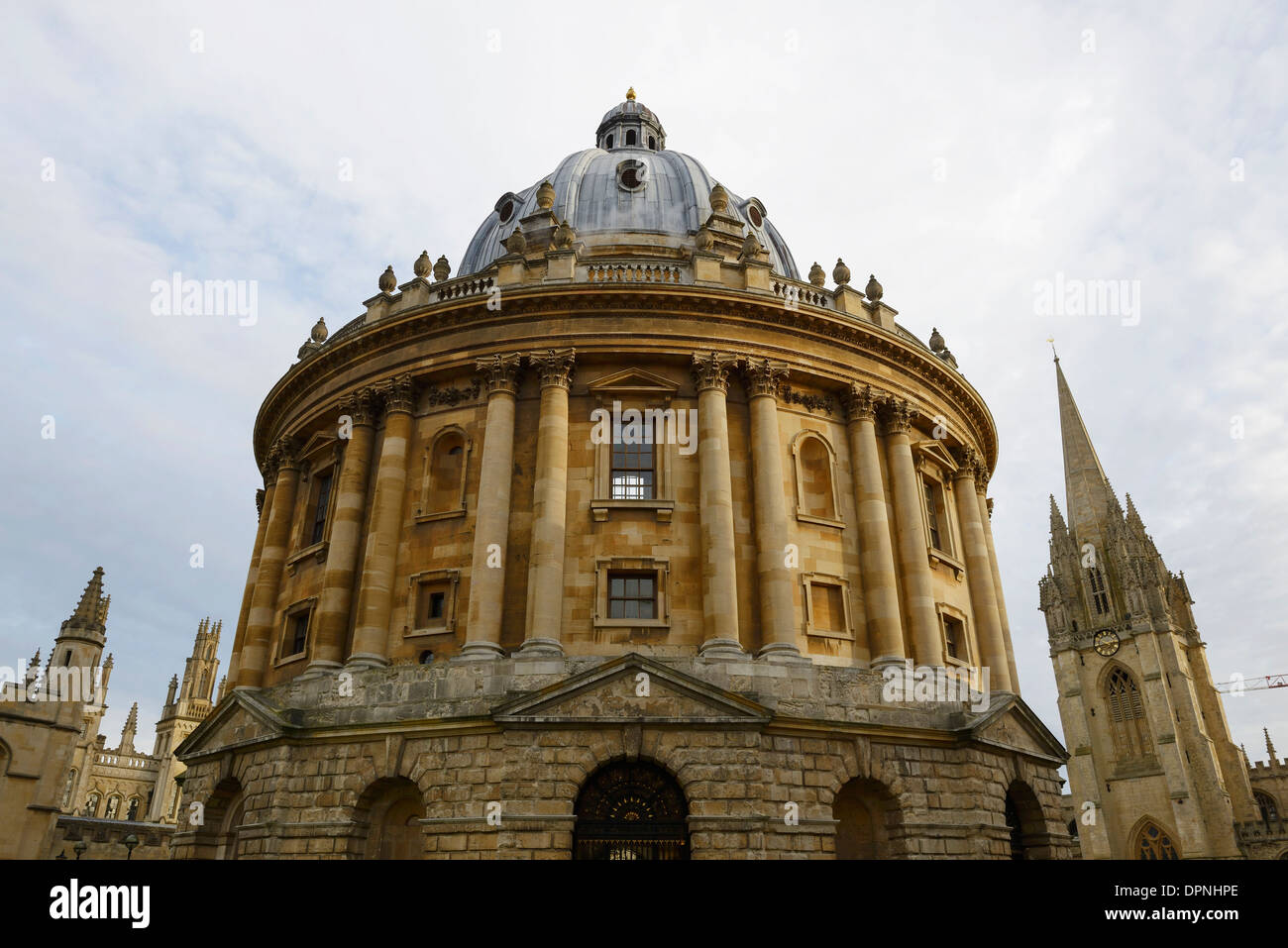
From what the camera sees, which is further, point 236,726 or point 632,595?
point 236,726

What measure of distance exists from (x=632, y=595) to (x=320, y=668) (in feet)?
28.7

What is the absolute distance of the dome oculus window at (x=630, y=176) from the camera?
36594mm

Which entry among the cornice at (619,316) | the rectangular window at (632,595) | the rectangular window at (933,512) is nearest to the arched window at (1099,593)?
the rectangular window at (933,512)

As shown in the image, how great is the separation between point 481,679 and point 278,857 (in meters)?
6.13

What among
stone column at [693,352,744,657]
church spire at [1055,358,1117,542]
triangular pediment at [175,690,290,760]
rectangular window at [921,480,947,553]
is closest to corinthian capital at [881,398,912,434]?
rectangular window at [921,480,947,553]

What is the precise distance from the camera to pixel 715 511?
22.6 m

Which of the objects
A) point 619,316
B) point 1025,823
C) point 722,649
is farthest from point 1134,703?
point 619,316

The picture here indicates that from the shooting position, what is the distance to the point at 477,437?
24.8m

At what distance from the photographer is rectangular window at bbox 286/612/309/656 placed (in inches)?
1021

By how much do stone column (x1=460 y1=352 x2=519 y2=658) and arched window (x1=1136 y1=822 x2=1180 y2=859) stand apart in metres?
73.4

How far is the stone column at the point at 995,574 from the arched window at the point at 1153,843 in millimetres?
57137

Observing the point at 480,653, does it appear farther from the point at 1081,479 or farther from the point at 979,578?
the point at 1081,479

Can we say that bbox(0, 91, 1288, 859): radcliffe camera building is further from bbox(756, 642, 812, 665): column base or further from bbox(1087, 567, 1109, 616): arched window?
bbox(1087, 567, 1109, 616): arched window

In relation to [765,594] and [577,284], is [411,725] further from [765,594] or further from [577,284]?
[577,284]
